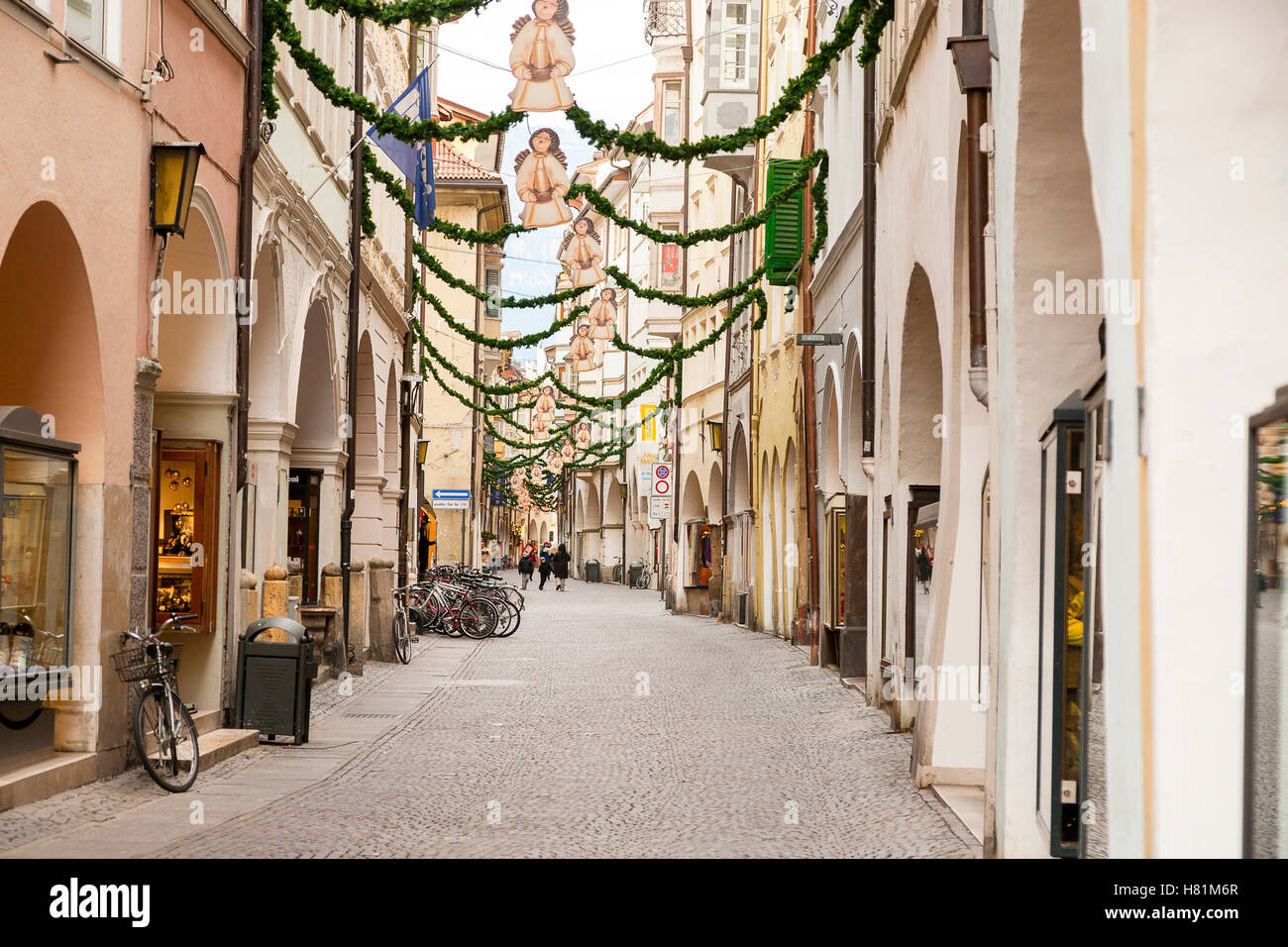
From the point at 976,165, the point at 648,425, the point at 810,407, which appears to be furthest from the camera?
the point at 648,425

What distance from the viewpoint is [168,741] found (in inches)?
439

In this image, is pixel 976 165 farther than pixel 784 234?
No

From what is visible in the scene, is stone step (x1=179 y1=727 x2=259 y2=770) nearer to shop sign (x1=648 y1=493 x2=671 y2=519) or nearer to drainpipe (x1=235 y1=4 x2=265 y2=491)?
drainpipe (x1=235 y1=4 x2=265 y2=491)

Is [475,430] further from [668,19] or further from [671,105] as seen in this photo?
[668,19]

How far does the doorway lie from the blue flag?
4050mm

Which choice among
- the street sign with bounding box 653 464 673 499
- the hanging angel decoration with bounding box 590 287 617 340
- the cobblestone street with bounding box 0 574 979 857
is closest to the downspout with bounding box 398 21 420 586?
the hanging angel decoration with bounding box 590 287 617 340

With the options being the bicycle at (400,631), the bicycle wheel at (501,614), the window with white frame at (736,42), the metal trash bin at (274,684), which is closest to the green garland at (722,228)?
the bicycle at (400,631)

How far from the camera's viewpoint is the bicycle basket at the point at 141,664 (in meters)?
11.1

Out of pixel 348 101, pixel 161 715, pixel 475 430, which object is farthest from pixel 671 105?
pixel 161 715

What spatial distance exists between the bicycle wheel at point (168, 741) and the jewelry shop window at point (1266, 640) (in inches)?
308

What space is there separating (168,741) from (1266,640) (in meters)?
8.28

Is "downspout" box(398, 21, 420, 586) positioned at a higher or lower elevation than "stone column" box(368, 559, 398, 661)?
higher

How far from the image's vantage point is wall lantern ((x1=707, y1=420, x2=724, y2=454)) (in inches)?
1539
